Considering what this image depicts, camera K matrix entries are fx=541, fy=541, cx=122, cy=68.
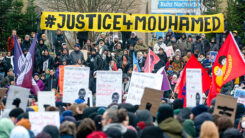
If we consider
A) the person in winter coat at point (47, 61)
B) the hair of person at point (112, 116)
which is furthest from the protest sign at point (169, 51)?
the hair of person at point (112, 116)

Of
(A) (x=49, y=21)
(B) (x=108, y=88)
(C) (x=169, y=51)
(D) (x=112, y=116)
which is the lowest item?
(D) (x=112, y=116)

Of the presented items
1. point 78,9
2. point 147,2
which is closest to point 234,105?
point 78,9

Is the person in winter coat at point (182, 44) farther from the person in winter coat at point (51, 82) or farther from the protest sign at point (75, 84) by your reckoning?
the protest sign at point (75, 84)

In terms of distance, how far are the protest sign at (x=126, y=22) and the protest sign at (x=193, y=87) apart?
32.2 ft

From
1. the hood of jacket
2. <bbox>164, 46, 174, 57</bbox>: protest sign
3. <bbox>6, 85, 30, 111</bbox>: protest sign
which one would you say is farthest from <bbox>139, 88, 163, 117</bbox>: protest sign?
<bbox>164, 46, 174, 57</bbox>: protest sign

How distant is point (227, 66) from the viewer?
526 inches

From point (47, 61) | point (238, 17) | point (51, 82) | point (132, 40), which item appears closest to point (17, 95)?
point (51, 82)

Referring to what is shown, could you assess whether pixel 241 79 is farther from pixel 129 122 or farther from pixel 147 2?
pixel 147 2

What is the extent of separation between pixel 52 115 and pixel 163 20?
14.4m

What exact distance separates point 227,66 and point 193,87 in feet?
3.59

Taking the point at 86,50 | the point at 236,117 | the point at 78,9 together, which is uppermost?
the point at 78,9

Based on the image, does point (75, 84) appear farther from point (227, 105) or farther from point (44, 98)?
point (227, 105)

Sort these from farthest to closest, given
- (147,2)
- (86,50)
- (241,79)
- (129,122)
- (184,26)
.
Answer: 1. (147,2)
2. (184,26)
3. (86,50)
4. (241,79)
5. (129,122)

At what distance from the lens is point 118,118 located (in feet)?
28.8
